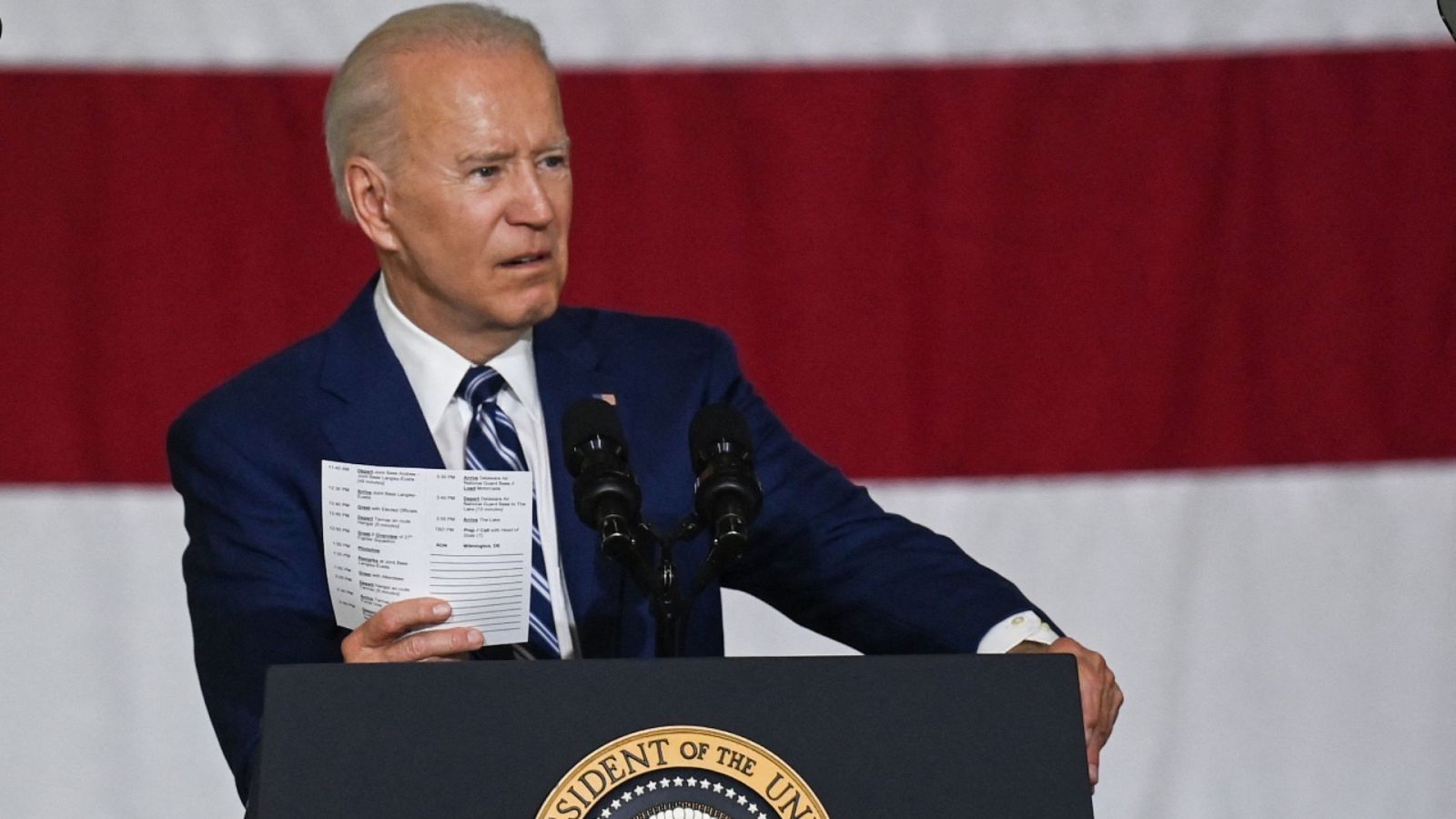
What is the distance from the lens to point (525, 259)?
1807 millimetres

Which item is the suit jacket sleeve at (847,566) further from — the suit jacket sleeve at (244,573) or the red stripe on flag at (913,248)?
the red stripe on flag at (913,248)

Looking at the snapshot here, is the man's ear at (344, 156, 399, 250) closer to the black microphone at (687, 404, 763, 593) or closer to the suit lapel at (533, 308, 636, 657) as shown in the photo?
the suit lapel at (533, 308, 636, 657)

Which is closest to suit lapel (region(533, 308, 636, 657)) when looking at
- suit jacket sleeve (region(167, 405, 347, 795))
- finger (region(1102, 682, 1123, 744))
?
suit jacket sleeve (region(167, 405, 347, 795))

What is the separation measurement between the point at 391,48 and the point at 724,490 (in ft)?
2.43

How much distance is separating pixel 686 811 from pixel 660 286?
1.68m

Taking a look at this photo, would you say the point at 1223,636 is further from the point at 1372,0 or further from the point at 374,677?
the point at 374,677

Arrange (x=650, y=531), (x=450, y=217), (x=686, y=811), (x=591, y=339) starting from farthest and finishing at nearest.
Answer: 1. (x=591, y=339)
2. (x=450, y=217)
3. (x=650, y=531)
4. (x=686, y=811)

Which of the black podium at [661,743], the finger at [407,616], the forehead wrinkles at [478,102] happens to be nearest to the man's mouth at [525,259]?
the forehead wrinkles at [478,102]

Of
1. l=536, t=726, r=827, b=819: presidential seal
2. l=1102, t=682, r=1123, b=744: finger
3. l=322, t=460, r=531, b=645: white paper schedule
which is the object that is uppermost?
l=322, t=460, r=531, b=645: white paper schedule

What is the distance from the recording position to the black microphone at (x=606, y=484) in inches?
51.2

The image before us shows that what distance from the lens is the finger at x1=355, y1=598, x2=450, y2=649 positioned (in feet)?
4.35

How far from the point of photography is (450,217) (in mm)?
1789

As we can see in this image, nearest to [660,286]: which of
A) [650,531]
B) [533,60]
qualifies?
[533,60]

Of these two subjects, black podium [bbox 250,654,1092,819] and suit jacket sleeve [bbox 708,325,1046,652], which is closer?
black podium [bbox 250,654,1092,819]
